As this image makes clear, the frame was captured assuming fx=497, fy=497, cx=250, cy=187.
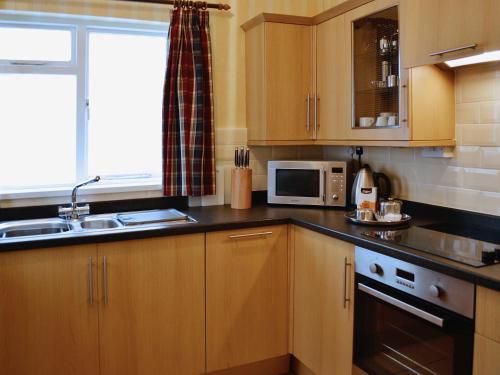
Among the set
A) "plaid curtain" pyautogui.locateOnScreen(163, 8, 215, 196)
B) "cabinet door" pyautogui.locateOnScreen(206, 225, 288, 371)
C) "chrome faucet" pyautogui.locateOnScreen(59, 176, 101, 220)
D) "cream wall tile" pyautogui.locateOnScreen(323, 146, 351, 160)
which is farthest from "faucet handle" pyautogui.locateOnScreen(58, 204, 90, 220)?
"cream wall tile" pyautogui.locateOnScreen(323, 146, 351, 160)

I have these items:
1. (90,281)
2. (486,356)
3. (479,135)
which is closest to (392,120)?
(479,135)

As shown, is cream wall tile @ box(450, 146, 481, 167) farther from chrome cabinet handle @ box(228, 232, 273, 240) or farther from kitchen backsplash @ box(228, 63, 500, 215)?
chrome cabinet handle @ box(228, 232, 273, 240)

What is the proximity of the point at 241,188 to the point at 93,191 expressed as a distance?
0.84 meters

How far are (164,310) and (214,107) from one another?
1305 mm

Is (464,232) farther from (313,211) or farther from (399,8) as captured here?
(399,8)

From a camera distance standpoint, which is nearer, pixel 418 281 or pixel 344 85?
pixel 418 281

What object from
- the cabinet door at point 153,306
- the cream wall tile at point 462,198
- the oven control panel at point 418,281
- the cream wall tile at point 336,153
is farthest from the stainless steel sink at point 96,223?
the cream wall tile at point 462,198

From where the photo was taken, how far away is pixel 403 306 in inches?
73.5

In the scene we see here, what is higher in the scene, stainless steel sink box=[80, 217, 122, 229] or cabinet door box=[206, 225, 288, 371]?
stainless steel sink box=[80, 217, 122, 229]

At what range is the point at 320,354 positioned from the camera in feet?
8.02

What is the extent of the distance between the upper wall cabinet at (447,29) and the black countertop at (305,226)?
0.77 meters

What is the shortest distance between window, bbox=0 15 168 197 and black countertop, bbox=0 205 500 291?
54cm

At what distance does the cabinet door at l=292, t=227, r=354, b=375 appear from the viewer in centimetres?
223

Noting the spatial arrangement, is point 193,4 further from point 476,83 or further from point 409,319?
point 409,319
